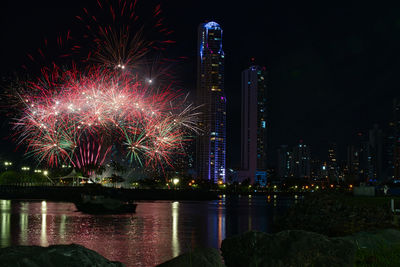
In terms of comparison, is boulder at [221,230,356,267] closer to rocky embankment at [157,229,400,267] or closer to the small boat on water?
rocky embankment at [157,229,400,267]

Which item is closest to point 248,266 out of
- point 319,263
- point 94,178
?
point 319,263

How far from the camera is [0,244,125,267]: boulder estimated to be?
25.2ft

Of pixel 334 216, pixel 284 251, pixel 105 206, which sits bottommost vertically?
pixel 105 206

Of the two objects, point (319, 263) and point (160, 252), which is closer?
point (319, 263)

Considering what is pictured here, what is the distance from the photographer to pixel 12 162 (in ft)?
573

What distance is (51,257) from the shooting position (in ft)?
26.1

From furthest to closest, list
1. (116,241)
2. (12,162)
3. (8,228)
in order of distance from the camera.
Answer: (12,162), (8,228), (116,241)

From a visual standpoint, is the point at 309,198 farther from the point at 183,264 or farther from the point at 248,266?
the point at 183,264

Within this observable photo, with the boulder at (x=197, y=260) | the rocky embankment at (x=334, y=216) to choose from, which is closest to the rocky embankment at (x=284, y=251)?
the boulder at (x=197, y=260)

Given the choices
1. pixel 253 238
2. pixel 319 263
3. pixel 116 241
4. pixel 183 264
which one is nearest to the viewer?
pixel 183 264

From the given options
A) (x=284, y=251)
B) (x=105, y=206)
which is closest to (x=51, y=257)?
(x=284, y=251)

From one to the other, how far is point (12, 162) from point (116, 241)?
16355 cm

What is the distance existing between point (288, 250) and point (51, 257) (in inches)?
237

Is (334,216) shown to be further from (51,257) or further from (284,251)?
(51,257)
